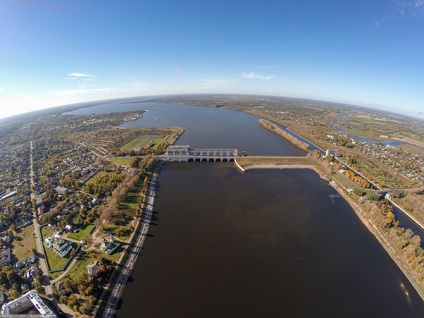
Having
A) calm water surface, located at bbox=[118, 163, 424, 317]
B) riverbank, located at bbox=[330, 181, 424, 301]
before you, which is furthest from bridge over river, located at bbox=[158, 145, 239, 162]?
riverbank, located at bbox=[330, 181, 424, 301]

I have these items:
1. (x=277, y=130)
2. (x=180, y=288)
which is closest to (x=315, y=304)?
(x=180, y=288)

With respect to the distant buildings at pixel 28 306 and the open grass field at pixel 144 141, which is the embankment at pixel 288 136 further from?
the distant buildings at pixel 28 306

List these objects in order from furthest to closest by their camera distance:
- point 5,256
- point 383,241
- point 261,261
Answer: point 383,241
point 5,256
point 261,261

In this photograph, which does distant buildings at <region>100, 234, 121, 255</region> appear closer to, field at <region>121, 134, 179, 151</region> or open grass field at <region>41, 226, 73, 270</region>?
open grass field at <region>41, 226, 73, 270</region>

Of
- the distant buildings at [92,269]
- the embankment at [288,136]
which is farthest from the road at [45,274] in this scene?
the embankment at [288,136]

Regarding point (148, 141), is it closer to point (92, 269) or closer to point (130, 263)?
point (130, 263)

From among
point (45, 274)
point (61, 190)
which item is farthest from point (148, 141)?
point (45, 274)
